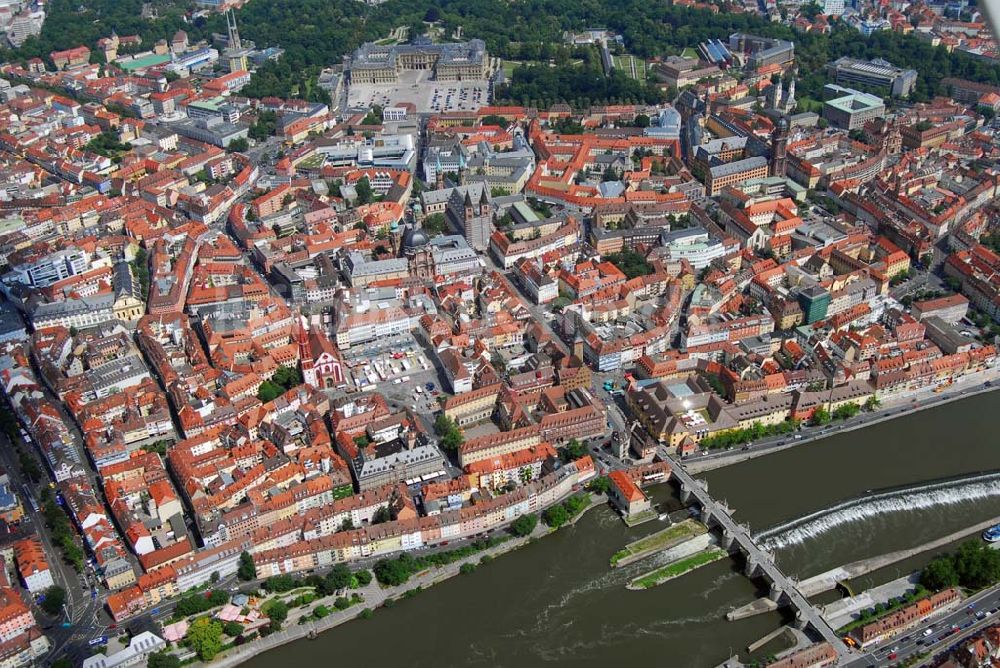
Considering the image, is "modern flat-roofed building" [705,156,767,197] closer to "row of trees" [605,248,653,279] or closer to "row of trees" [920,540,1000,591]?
"row of trees" [605,248,653,279]

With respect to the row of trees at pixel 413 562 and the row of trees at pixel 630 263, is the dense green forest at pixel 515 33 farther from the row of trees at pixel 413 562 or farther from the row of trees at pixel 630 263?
the row of trees at pixel 413 562

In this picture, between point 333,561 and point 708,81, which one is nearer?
point 333,561

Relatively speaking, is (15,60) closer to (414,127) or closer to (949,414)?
(414,127)

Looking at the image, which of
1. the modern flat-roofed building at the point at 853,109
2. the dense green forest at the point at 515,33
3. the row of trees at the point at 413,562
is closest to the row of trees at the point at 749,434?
the row of trees at the point at 413,562

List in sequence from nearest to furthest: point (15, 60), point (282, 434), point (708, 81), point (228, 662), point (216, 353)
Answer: point (228, 662) < point (282, 434) < point (216, 353) < point (708, 81) < point (15, 60)

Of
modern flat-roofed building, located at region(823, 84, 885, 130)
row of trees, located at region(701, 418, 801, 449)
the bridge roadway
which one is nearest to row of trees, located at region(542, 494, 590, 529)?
the bridge roadway

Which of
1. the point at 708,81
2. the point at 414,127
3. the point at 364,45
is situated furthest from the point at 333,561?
the point at 364,45

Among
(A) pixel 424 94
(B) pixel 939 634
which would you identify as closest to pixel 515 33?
(A) pixel 424 94

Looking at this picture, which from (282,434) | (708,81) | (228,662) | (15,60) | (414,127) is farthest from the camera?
(15,60)
